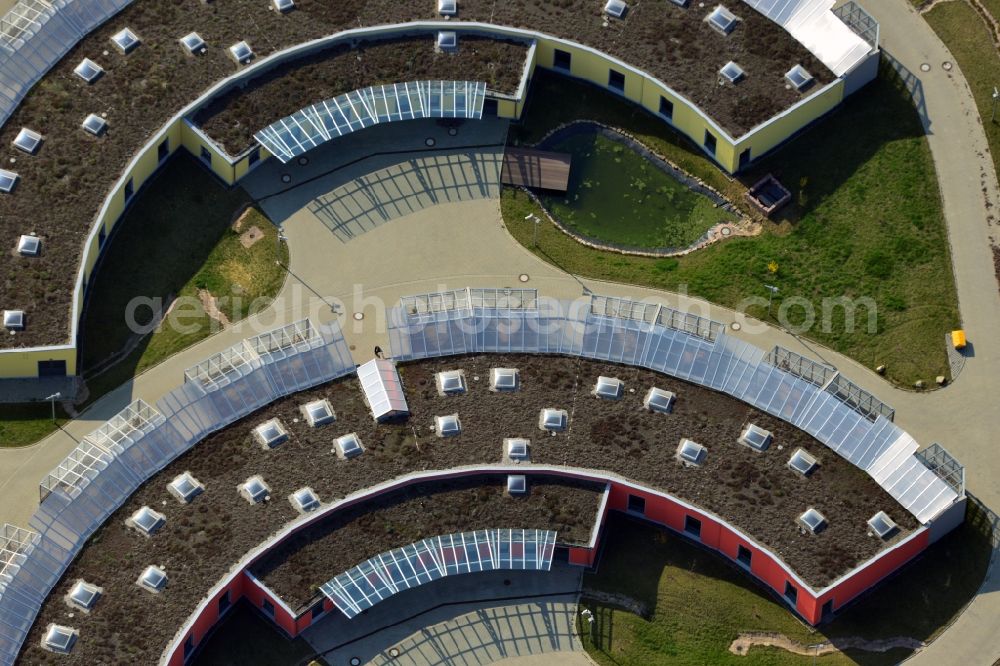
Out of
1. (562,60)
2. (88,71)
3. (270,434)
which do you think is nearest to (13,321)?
(270,434)

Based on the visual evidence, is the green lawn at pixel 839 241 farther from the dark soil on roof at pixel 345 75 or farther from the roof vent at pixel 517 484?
the roof vent at pixel 517 484

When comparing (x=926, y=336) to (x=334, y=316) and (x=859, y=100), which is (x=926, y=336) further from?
(x=334, y=316)

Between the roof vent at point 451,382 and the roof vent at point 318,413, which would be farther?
the roof vent at point 451,382

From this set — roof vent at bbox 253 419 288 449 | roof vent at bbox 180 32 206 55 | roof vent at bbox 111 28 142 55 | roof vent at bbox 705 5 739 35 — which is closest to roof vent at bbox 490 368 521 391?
roof vent at bbox 253 419 288 449

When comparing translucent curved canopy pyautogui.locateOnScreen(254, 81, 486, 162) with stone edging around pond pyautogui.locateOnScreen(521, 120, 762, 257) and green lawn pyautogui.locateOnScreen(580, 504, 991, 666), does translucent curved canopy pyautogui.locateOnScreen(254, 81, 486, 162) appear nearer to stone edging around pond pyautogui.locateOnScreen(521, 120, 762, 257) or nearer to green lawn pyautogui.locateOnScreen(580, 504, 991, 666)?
stone edging around pond pyautogui.locateOnScreen(521, 120, 762, 257)

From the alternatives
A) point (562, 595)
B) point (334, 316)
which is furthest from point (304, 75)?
point (562, 595)

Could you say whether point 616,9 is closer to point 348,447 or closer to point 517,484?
point 517,484

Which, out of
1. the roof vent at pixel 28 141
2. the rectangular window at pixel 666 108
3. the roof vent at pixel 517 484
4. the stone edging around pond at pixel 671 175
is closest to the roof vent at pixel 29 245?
the roof vent at pixel 28 141
